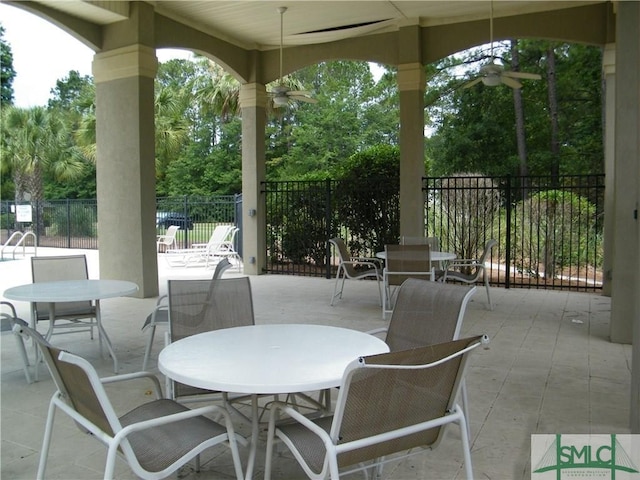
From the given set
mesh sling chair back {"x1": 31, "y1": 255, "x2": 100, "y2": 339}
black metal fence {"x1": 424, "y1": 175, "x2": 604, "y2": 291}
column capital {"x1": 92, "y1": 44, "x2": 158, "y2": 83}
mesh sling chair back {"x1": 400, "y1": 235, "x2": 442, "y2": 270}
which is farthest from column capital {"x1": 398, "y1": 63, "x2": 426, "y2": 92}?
mesh sling chair back {"x1": 31, "y1": 255, "x2": 100, "y2": 339}

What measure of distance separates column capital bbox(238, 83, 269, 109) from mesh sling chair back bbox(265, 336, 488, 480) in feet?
27.6

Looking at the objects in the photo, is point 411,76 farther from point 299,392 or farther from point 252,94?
point 299,392

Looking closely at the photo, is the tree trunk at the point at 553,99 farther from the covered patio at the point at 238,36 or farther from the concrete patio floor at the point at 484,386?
the concrete patio floor at the point at 484,386

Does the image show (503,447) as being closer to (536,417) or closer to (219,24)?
(536,417)

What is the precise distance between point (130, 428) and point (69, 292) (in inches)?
102

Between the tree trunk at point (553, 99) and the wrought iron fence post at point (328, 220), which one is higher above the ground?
the tree trunk at point (553, 99)

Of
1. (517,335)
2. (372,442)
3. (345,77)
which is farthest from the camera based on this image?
(345,77)

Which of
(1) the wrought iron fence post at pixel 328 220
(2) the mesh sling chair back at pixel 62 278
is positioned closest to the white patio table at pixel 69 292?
(2) the mesh sling chair back at pixel 62 278

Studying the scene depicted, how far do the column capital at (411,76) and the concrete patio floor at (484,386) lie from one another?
3.48 m

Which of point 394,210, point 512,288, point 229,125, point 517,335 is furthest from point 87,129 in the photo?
point 517,335

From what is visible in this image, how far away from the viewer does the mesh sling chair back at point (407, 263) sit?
5781 mm

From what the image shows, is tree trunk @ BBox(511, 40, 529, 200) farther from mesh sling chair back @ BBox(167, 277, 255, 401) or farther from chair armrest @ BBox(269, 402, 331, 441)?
chair armrest @ BBox(269, 402, 331, 441)

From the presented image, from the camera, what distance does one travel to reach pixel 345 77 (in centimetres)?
2266

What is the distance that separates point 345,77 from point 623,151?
19.1 metres
